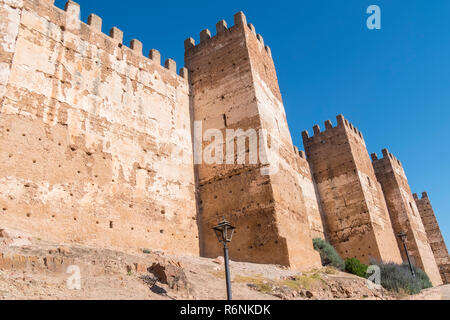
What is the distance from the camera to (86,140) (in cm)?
1031

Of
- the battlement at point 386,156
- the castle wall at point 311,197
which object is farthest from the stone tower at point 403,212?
the castle wall at point 311,197

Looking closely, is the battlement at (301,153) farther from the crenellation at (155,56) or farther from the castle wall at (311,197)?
the crenellation at (155,56)

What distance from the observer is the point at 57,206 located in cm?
908

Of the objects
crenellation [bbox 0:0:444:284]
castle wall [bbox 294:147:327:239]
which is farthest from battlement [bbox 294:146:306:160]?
crenellation [bbox 0:0:444:284]

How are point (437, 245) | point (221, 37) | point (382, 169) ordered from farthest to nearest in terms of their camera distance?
point (437, 245) → point (382, 169) → point (221, 37)

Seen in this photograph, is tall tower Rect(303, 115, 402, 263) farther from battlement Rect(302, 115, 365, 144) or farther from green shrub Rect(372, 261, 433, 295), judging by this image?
green shrub Rect(372, 261, 433, 295)

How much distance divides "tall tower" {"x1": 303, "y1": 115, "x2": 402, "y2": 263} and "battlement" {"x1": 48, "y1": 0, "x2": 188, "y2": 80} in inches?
366

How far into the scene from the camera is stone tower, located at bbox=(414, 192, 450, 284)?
1037 inches

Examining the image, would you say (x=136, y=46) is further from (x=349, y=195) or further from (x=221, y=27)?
(x=349, y=195)

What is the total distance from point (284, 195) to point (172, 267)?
245 inches

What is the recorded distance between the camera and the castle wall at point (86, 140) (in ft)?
29.2

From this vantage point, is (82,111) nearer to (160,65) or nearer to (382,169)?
(160,65)

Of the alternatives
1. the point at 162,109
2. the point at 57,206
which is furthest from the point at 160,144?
the point at 57,206

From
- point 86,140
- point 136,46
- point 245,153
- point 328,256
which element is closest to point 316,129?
point 328,256
